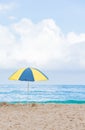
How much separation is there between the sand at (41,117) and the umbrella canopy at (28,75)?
1026 millimetres

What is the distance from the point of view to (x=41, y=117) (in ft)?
34.7

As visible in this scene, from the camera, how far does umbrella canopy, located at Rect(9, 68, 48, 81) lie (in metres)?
12.2

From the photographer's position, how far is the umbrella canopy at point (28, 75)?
1223cm

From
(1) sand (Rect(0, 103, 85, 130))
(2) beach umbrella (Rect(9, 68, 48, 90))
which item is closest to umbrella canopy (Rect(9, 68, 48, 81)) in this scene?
(2) beach umbrella (Rect(9, 68, 48, 90))

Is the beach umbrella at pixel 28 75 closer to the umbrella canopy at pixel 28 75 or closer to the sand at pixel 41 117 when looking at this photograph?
the umbrella canopy at pixel 28 75

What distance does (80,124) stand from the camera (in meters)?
9.48

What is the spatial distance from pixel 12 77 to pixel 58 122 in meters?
3.10

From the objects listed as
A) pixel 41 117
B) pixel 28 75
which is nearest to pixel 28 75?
pixel 28 75

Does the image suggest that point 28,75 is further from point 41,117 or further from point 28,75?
point 41,117

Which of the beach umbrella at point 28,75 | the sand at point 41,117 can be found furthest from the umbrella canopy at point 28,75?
the sand at point 41,117

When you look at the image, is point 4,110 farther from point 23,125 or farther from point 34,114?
point 23,125

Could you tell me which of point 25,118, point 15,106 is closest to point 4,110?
point 15,106

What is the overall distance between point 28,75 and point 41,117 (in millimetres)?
2141

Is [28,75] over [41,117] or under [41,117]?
over
